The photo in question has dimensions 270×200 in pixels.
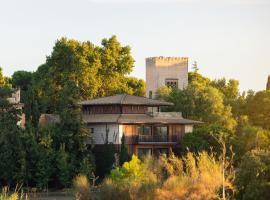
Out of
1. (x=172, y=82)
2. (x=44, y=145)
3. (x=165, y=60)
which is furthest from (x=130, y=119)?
(x=165, y=60)

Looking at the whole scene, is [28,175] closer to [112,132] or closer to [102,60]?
[112,132]

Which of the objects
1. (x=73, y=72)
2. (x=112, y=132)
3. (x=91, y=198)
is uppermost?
(x=73, y=72)

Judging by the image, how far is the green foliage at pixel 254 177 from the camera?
120ft

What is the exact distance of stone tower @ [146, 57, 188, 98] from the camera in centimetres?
9481

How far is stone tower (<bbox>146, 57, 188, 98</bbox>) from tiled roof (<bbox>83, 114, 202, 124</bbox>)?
27.1 m

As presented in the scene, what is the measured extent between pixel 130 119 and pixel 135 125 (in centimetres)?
77

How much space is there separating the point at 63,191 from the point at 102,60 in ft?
73.4

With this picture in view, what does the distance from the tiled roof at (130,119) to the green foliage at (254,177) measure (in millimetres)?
27160

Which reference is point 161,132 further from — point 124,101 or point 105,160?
point 105,160

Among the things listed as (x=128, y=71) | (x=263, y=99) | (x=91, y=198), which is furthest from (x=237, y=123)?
(x=91, y=198)

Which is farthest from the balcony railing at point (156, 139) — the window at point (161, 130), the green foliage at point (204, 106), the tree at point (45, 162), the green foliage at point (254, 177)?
the green foliage at point (254, 177)

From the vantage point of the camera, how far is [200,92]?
7394cm

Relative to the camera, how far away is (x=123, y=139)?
210 feet

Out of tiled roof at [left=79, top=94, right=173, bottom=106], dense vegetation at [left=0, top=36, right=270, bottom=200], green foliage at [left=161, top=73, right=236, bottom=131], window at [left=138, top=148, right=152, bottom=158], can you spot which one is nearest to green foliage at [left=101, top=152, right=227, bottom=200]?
dense vegetation at [left=0, top=36, right=270, bottom=200]
